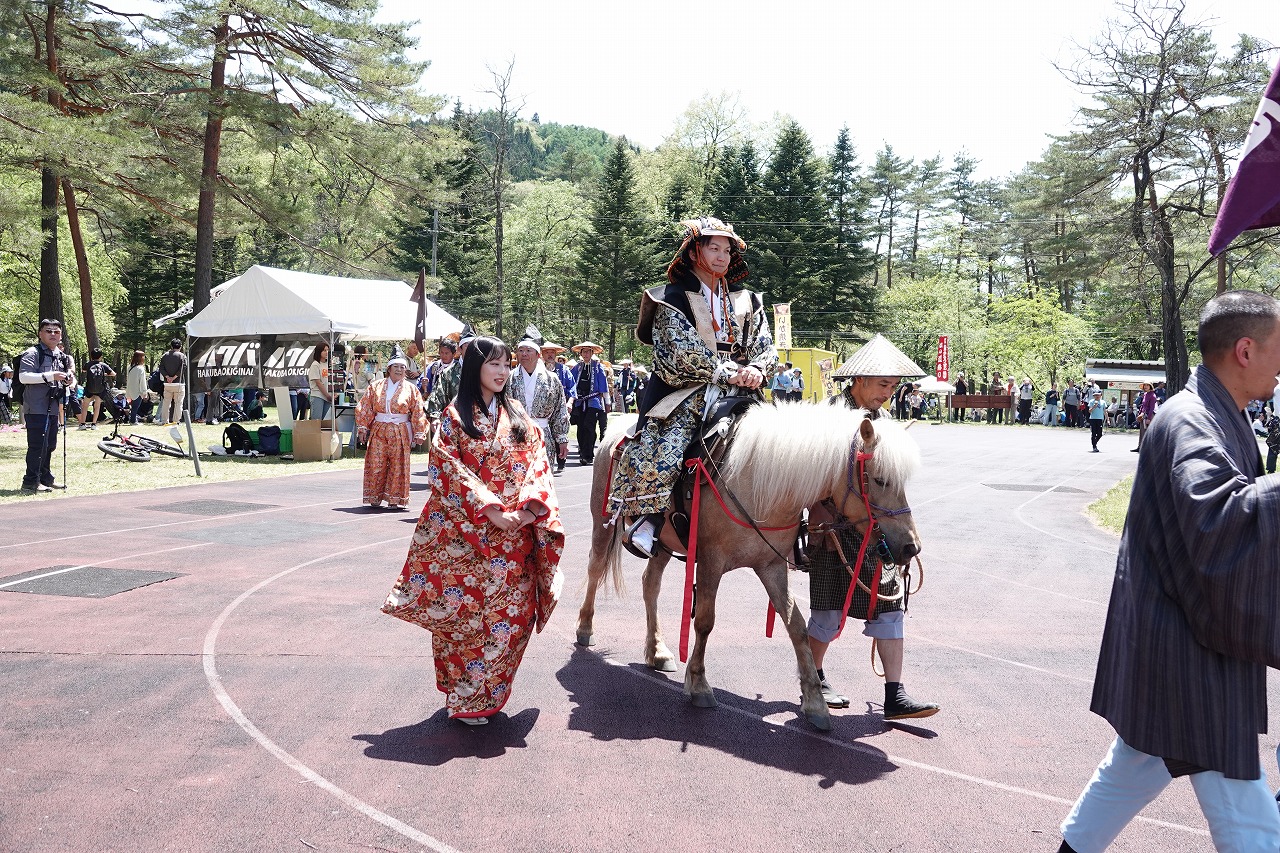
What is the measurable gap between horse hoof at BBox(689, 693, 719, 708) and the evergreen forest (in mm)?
12330

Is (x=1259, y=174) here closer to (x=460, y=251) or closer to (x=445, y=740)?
(x=445, y=740)

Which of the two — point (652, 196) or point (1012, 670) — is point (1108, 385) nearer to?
point (652, 196)

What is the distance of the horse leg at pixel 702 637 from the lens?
5105 millimetres

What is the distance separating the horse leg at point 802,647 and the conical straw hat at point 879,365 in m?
1.13

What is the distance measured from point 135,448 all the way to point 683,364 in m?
15.1

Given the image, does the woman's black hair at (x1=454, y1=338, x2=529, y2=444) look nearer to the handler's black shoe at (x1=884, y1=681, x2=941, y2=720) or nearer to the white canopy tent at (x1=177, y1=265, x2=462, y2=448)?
the handler's black shoe at (x1=884, y1=681, x2=941, y2=720)

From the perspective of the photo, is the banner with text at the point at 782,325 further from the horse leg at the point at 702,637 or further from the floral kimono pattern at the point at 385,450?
the horse leg at the point at 702,637

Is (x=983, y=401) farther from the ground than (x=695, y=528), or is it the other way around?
(x=983, y=401)

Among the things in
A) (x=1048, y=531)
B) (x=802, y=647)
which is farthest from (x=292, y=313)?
(x=802, y=647)

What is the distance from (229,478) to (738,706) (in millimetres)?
→ 12445

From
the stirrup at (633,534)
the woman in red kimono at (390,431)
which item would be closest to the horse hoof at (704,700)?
the stirrup at (633,534)

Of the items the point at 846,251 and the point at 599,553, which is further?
the point at 846,251

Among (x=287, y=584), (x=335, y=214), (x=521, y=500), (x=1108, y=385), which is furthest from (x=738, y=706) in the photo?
(x=1108, y=385)

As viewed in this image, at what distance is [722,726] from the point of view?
4805 millimetres
